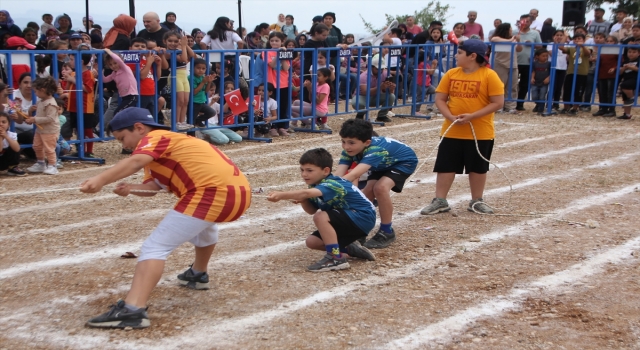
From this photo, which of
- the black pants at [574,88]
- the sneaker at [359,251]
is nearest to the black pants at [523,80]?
the black pants at [574,88]

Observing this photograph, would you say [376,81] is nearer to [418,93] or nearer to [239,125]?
[418,93]

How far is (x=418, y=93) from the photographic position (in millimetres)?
16328

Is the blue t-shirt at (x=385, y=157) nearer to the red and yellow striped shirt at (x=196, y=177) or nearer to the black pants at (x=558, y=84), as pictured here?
the red and yellow striped shirt at (x=196, y=177)

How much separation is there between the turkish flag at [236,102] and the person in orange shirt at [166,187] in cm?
728

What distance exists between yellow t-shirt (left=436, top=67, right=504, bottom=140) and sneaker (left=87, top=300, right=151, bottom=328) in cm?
419

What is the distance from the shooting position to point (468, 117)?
749 centimetres

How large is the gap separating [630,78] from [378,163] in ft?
36.9

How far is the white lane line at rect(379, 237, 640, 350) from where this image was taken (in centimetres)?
451

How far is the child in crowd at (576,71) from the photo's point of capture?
52.6 feet

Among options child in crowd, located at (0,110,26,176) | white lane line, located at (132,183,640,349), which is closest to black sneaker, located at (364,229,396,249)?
white lane line, located at (132,183,640,349)

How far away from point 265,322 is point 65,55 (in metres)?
7.17

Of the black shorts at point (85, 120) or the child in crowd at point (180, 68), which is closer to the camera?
the black shorts at point (85, 120)

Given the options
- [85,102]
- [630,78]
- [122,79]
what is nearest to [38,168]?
[85,102]

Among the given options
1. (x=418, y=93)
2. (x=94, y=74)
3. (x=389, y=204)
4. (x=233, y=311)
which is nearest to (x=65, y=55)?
(x=94, y=74)
